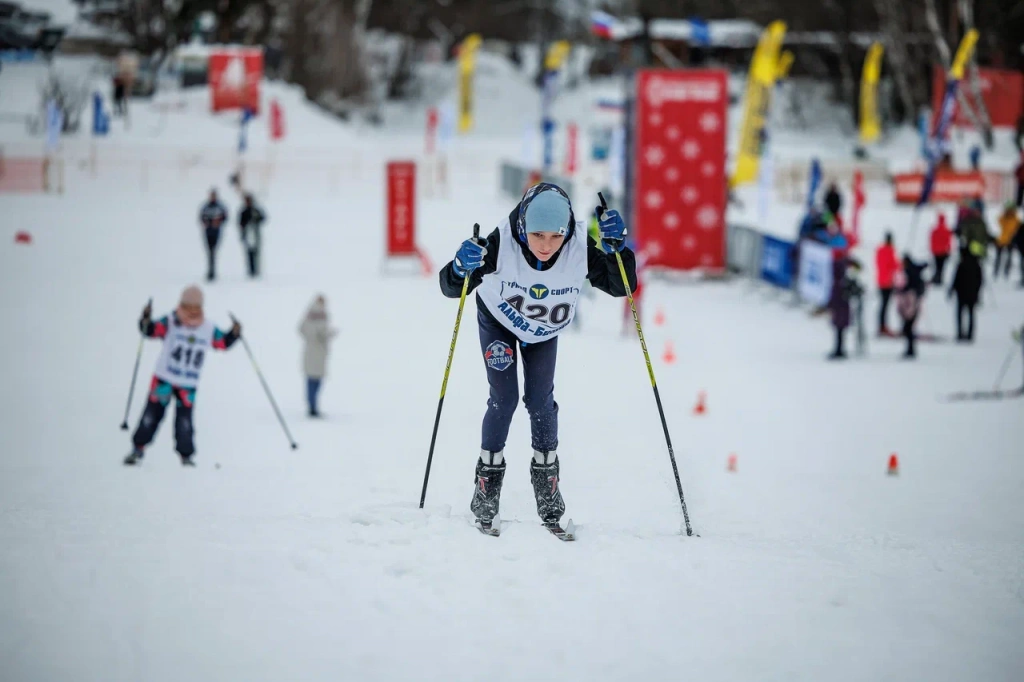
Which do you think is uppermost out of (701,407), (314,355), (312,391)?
(314,355)

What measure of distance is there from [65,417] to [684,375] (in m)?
7.37

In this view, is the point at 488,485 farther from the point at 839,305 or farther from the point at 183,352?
the point at 839,305

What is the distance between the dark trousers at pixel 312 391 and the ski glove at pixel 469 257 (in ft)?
22.3

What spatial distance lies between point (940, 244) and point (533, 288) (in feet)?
54.9

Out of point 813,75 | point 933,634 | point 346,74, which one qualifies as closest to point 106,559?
point 933,634

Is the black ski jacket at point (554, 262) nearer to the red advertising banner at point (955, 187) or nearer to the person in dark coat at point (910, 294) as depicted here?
the person in dark coat at point (910, 294)

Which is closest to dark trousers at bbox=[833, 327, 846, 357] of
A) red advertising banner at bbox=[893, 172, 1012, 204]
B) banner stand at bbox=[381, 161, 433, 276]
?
red advertising banner at bbox=[893, 172, 1012, 204]

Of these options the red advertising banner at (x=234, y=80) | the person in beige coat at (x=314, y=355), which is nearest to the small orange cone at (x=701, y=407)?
the person in beige coat at (x=314, y=355)

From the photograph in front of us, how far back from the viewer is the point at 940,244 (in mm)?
Result: 20797

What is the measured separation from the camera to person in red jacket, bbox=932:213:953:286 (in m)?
20.7

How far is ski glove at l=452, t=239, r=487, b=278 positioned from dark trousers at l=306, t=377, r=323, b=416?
22.3ft

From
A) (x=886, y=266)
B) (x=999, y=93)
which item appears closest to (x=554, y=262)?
(x=886, y=266)

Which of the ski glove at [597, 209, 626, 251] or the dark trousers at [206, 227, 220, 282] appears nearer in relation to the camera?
the ski glove at [597, 209, 626, 251]

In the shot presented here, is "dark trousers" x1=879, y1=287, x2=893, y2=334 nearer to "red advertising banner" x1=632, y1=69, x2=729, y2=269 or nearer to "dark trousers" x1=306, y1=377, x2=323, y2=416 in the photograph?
"red advertising banner" x1=632, y1=69, x2=729, y2=269
